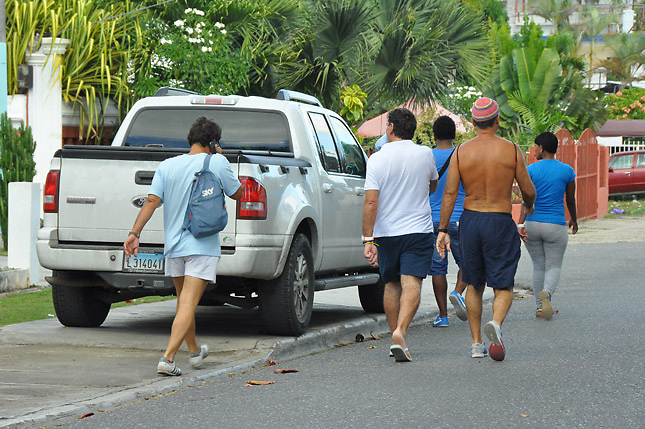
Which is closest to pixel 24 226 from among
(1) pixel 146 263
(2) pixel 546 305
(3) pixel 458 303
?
(1) pixel 146 263

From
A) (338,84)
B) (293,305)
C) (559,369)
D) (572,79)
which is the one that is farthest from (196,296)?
(572,79)

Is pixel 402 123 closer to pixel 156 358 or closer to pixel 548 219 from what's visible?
pixel 156 358

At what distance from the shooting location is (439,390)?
7234 millimetres

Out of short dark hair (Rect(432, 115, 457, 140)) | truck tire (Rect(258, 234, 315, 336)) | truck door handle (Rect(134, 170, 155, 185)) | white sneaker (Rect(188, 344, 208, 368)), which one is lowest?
white sneaker (Rect(188, 344, 208, 368))

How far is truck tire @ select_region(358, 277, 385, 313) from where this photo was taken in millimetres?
11727

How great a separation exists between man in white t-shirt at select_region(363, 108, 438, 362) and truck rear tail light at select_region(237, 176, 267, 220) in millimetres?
806

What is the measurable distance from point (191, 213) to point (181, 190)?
6.7 inches

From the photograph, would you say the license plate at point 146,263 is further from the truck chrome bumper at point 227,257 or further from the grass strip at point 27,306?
the grass strip at point 27,306

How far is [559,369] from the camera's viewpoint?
8047mm

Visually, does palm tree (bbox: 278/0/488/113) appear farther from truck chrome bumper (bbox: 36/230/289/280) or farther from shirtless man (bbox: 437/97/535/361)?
shirtless man (bbox: 437/97/535/361)

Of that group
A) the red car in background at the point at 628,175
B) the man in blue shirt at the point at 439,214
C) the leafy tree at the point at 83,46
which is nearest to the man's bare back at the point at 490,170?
the man in blue shirt at the point at 439,214

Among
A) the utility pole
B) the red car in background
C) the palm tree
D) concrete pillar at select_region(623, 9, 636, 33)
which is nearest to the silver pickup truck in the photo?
the utility pole

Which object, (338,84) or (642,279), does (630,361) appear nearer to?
(642,279)

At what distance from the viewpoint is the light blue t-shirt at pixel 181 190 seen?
25.3ft
